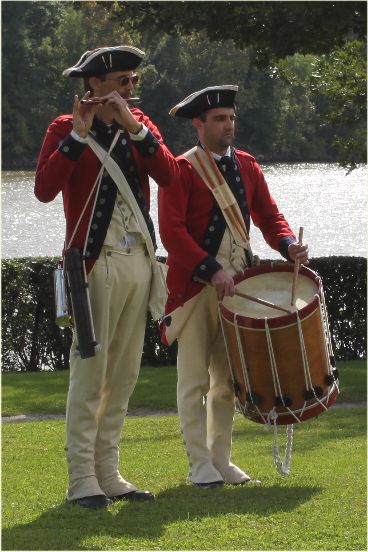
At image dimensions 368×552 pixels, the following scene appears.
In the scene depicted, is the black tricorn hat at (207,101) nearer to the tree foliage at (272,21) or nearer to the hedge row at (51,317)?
the tree foliage at (272,21)

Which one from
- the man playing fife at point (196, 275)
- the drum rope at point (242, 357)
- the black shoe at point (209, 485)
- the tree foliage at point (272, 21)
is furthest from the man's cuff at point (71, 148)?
the tree foliage at point (272, 21)

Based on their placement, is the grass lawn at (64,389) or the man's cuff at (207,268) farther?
the grass lawn at (64,389)

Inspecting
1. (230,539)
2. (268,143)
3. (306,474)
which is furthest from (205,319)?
(268,143)

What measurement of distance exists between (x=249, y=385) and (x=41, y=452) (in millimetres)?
2007

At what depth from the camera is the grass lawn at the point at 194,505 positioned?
20.6 feet

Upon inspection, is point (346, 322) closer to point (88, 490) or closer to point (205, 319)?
point (205, 319)

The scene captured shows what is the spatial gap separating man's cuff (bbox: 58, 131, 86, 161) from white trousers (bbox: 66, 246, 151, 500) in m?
0.53

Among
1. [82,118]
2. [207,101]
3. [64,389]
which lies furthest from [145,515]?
[64,389]

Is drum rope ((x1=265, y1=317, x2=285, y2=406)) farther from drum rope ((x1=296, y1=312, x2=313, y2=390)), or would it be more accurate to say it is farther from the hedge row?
the hedge row

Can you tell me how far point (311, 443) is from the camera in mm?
9164

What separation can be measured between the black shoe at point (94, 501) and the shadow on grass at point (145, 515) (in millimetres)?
47

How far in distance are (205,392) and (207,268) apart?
742mm

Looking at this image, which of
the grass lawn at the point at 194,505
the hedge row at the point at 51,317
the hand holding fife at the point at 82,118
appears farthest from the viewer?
the hedge row at the point at 51,317

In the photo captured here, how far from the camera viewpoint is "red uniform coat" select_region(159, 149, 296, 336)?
24.5 feet
